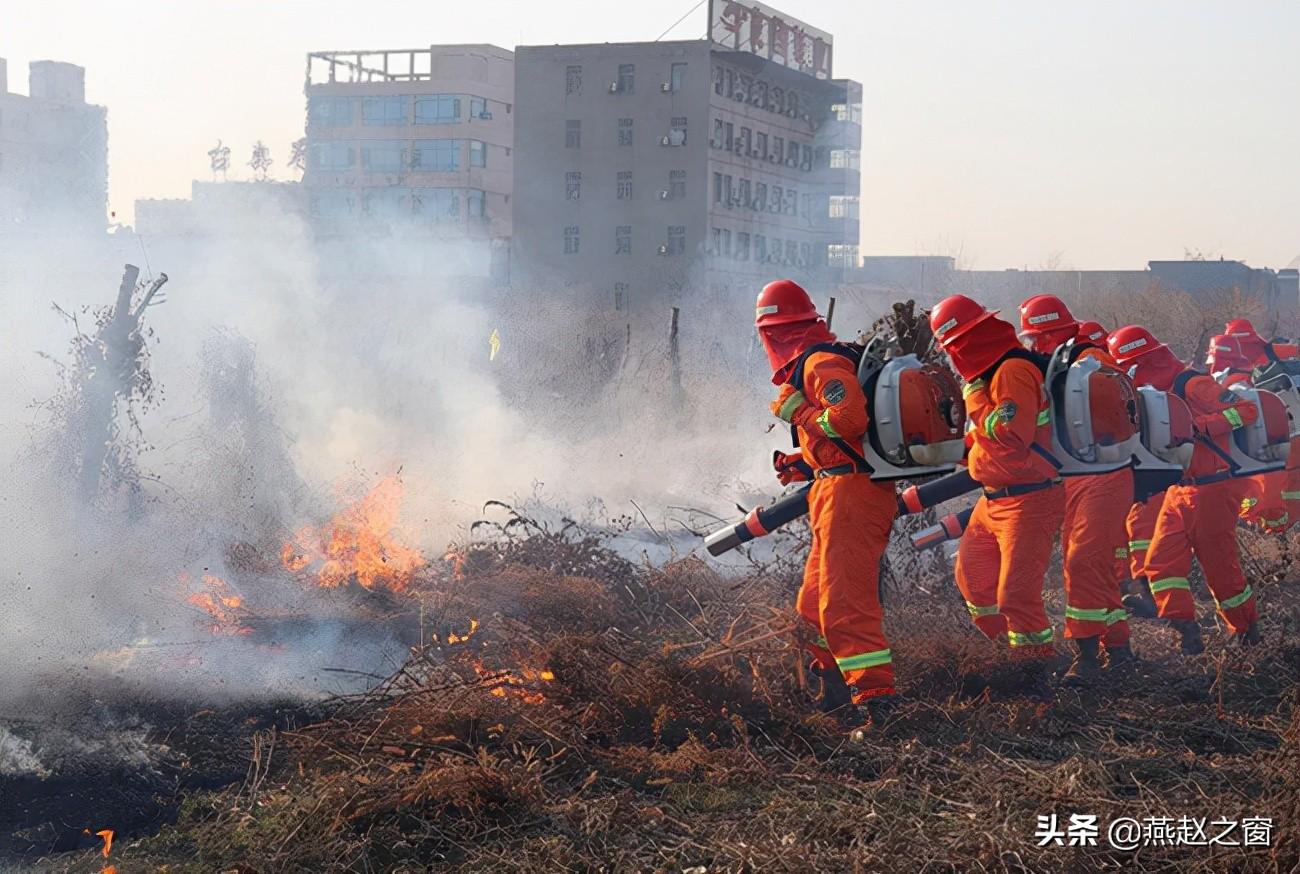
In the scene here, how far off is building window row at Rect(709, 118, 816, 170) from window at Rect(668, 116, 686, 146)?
43.5 inches

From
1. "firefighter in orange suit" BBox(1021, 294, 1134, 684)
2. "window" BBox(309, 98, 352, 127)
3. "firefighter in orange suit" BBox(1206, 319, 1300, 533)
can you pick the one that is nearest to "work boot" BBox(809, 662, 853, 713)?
"firefighter in orange suit" BBox(1021, 294, 1134, 684)

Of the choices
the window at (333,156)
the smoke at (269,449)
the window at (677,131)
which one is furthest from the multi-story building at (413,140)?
the smoke at (269,449)

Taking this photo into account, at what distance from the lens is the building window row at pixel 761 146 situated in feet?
179

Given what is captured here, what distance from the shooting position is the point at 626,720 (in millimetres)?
6758

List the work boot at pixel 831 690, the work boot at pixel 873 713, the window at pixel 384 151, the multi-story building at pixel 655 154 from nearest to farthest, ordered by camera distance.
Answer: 1. the work boot at pixel 873 713
2. the work boot at pixel 831 690
3. the multi-story building at pixel 655 154
4. the window at pixel 384 151

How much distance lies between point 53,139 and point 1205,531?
38698 mm

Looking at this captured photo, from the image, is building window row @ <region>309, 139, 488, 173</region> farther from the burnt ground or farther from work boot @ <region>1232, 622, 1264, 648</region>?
work boot @ <region>1232, 622, 1264, 648</region>

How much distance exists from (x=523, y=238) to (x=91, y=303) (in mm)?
40147

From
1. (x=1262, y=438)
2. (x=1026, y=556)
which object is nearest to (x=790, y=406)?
(x=1026, y=556)

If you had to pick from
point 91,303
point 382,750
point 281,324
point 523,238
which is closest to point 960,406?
point 382,750

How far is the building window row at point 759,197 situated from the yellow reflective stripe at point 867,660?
4908 cm

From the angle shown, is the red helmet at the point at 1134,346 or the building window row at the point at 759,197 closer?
the red helmet at the point at 1134,346

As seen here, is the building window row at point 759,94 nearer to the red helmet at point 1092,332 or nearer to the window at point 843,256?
the window at point 843,256

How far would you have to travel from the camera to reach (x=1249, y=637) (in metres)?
8.99
